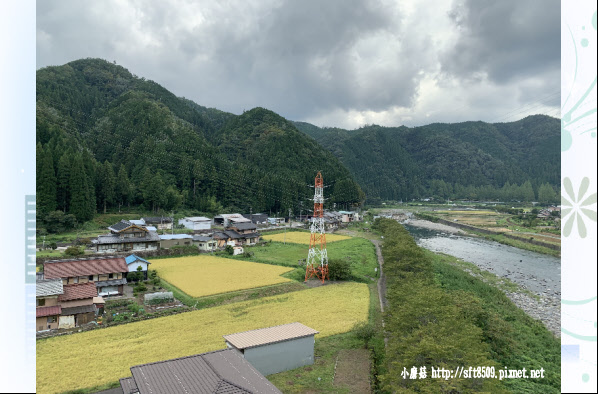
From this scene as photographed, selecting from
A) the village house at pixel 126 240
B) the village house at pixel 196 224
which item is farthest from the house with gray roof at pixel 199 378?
the village house at pixel 196 224

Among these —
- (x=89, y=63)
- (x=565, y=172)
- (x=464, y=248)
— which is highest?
(x=89, y=63)

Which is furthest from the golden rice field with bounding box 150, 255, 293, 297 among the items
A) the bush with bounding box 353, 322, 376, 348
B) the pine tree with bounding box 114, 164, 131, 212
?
the pine tree with bounding box 114, 164, 131, 212

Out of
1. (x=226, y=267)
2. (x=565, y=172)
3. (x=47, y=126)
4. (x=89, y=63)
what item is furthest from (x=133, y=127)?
(x=565, y=172)

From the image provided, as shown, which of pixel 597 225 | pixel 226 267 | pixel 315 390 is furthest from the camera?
pixel 226 267

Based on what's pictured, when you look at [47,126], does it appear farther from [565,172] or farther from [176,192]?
[565,172]

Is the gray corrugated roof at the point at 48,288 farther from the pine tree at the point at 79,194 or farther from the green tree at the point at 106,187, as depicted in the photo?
the green tree at the point at 106,187

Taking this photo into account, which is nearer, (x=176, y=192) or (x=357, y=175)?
(x=176, y=192)
